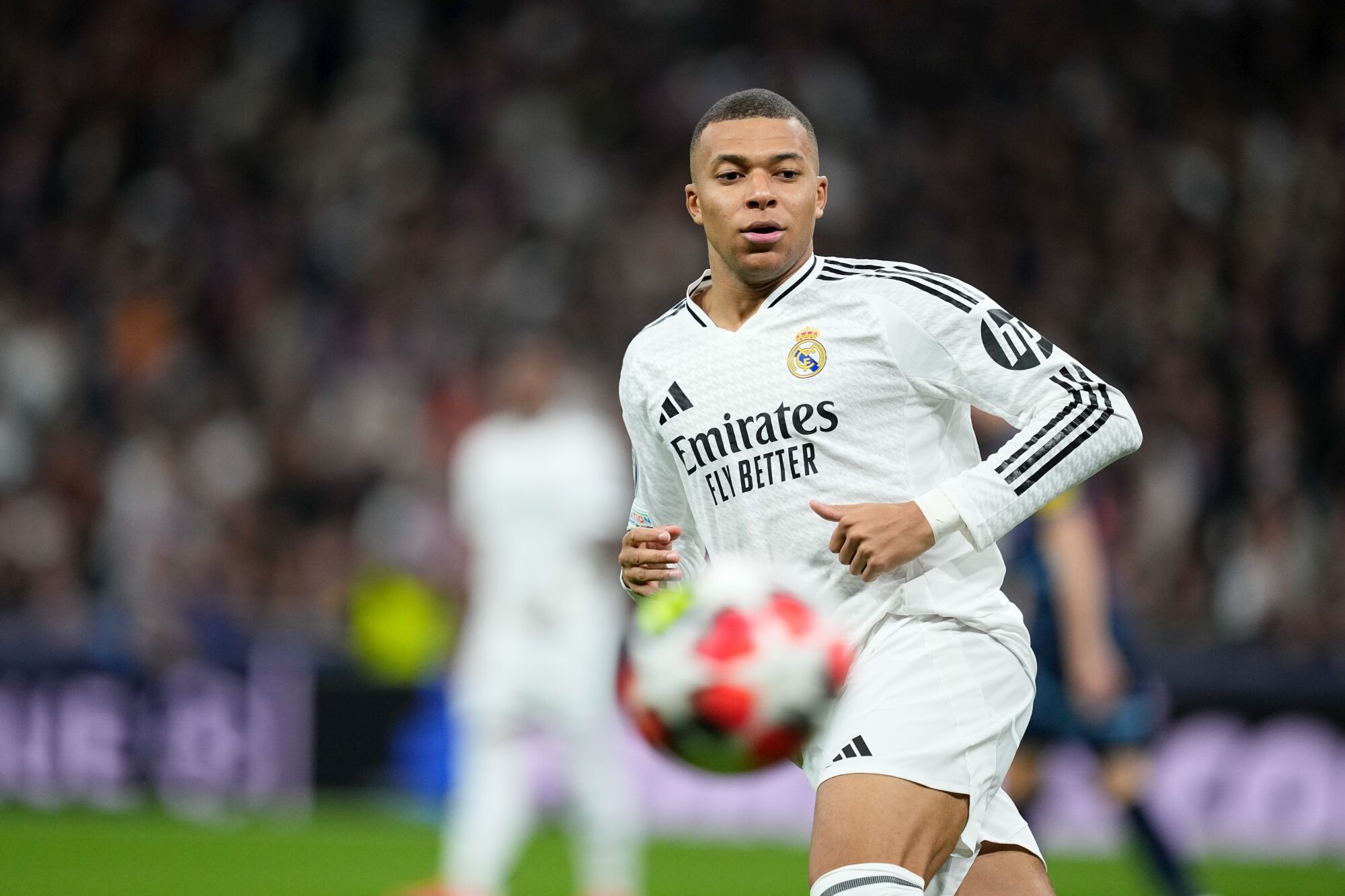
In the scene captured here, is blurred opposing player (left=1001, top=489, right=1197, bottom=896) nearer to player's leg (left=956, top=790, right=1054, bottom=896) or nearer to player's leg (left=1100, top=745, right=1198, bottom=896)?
player's leg (left=1100, top=745, right=1198, bottom=896)

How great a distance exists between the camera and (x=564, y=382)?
13188 millimetres

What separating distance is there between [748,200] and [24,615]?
35.6 ft

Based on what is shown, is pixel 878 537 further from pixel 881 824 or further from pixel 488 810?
pixel 488 810

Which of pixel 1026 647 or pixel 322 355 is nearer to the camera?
pixel 1026 647

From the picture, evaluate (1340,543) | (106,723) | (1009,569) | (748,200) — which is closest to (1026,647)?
(748,200)

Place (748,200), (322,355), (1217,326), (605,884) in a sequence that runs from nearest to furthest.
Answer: (748,200) < (605,884) < (1217,326) < (322,355)

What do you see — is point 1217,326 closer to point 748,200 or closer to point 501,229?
point 501,229

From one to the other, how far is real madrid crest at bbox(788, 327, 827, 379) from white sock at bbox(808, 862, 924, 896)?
1.04 metres

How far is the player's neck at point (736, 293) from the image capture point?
4.18 meters

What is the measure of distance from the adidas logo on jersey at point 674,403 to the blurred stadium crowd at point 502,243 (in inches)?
342

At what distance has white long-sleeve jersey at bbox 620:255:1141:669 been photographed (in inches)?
152

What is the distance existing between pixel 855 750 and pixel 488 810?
183 inches

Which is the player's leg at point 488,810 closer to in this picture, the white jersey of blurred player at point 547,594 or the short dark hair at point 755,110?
the white jersey of blurred player at point 547,594

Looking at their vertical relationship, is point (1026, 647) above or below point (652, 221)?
below
